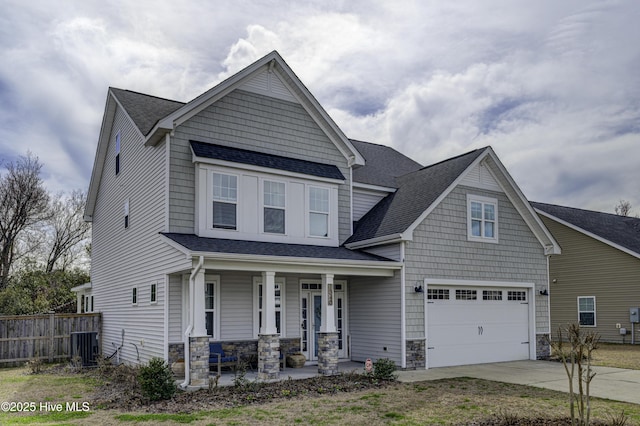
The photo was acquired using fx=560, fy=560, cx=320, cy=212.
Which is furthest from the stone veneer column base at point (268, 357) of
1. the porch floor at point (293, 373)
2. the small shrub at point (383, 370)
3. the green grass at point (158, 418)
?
the green grass at point (158, 418)

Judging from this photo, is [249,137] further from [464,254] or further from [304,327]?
[464,254]

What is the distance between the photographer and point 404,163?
875 inches

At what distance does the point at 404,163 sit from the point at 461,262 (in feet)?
22.0

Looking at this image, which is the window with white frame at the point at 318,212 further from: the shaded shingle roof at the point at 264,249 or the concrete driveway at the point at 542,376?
the concrete driveway at the point at 542,376

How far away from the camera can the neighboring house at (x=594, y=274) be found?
22833 millimetres

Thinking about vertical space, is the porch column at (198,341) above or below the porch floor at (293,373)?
above

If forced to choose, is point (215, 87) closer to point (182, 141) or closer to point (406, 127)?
point (182, 141)

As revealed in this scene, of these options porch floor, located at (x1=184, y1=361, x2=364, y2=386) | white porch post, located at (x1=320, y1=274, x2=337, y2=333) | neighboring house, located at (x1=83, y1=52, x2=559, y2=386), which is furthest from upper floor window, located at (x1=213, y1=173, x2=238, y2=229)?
porch floor, located at (x1=184, y1=361, x2=364, y2=386)

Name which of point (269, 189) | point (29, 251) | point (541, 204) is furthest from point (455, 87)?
point (29, 251)

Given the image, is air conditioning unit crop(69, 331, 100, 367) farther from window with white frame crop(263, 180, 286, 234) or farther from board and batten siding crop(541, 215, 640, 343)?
board and batten siding crop(541, 215, 640, 343)

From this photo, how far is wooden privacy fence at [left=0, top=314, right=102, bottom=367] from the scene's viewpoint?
17.3m

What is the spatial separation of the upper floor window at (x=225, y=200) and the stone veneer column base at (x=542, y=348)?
1050 cm

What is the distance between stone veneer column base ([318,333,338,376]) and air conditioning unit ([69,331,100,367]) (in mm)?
7579

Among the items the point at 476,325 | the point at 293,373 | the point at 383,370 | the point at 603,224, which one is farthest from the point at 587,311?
the point at 293,373
